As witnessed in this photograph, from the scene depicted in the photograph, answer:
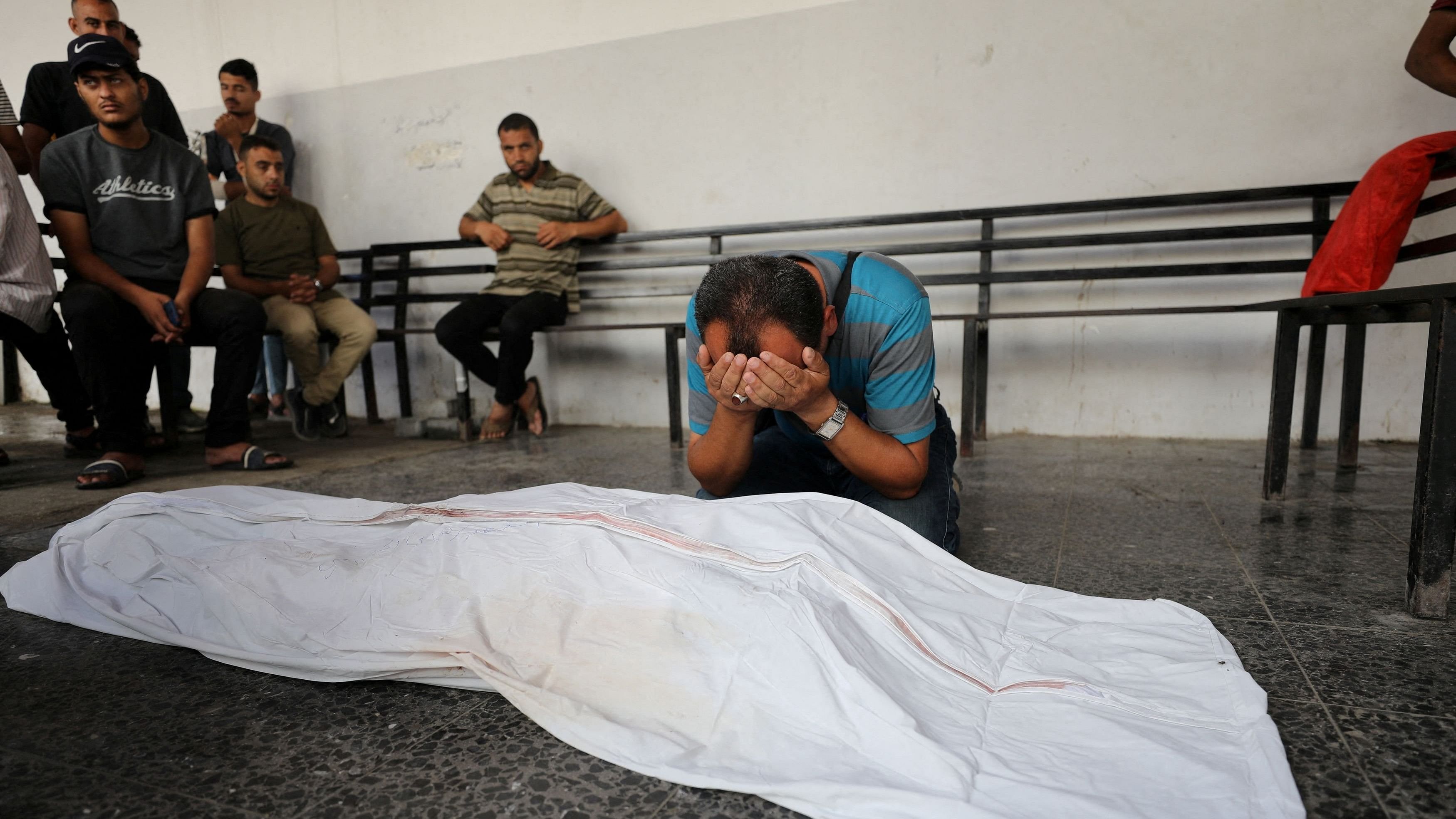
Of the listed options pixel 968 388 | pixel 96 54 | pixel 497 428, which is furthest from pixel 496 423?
pixel 968 388

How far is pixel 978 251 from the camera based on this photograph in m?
3.62

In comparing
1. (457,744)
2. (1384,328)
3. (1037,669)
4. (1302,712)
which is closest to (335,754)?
(457,744)

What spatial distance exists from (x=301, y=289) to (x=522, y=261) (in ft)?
3.48

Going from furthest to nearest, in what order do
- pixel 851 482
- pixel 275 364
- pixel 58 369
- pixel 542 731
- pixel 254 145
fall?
pixel 275 364 → pixel 254 145 → pixel 58 369 → pixel 851 482 → pixel 542 731

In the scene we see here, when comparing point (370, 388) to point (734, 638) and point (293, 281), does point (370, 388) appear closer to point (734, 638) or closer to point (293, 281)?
point (293, 281)

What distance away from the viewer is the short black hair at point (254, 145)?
3953 millimetres

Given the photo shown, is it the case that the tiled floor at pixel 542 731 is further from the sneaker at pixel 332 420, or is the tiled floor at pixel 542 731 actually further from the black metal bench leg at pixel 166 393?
the sneaker at pixel 332 420

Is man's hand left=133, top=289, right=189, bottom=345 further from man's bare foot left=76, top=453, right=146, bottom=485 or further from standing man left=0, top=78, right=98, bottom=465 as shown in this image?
man's bare foot left=76, top=453, right=146, bottom=485

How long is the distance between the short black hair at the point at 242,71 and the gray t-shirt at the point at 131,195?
1.54 m

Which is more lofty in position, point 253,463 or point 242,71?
point 242,71

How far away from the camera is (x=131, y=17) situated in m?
5.21

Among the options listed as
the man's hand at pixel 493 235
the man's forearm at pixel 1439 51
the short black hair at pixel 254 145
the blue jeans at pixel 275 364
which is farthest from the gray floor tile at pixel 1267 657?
the blue jeans at pixel 275 364

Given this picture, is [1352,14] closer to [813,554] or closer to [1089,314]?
[1089,314]

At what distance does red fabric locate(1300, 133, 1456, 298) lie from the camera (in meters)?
2.26
